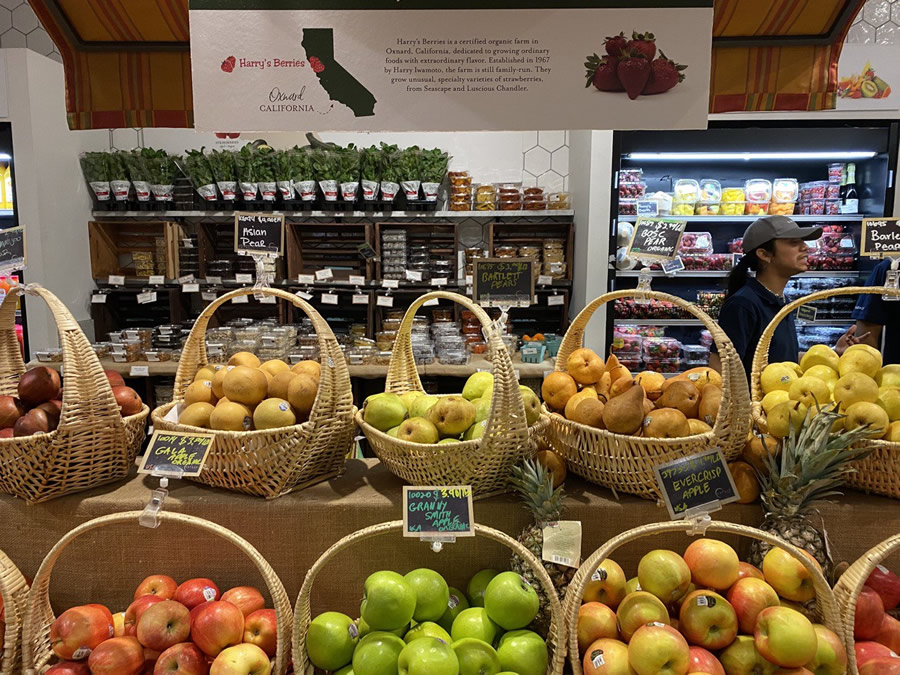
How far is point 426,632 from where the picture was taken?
4.07 feet

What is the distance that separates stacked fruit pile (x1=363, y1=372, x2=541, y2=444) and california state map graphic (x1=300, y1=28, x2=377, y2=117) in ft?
2.30

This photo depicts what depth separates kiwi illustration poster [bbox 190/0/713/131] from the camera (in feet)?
4.66

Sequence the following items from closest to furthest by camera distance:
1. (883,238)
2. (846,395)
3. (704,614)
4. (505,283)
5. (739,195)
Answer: (704,614), (846,395), (505,283), (883,238), (739,195)

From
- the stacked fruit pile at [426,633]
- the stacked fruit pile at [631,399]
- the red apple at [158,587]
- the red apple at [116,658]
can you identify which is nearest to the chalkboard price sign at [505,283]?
the stacked fruit pile at [631,399]

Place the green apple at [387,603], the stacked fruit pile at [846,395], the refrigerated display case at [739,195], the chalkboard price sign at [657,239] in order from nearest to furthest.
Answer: the green apple at [387,603]
the stacked fruit pile at [846,395]
the chalkboard price sign at [657,239]
the refrigerated display case at [739,195]

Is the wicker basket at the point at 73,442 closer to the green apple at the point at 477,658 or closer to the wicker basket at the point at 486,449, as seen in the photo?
the wicker basket at the point at 486,449

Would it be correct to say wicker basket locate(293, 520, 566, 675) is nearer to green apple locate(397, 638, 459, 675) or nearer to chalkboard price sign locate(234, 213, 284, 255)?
green apple locate(397, 638, 459, 675)

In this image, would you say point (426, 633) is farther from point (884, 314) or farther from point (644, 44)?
point (884, 314)

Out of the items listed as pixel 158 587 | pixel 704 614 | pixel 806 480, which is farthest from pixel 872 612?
pixel 158 587

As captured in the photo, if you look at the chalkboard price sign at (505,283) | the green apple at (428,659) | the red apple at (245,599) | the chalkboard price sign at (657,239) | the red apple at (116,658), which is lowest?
the red apple at (116,658)

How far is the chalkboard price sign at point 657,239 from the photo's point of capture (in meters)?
1.72

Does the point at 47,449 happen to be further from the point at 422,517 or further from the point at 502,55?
the point at 502,55

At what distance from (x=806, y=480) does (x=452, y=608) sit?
0.84 metres

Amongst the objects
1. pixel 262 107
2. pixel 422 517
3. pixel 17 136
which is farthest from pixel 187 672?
pixel 17 136
